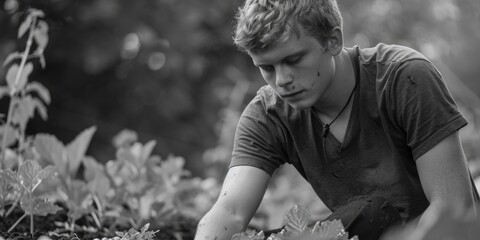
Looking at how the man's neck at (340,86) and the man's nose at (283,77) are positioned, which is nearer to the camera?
Answer: the man's nose at (283,77)

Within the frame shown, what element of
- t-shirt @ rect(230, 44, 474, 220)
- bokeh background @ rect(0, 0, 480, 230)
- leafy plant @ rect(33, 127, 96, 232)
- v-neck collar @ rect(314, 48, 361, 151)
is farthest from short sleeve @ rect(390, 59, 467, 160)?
bokeh background @ rect(0, 0, 480, 230)

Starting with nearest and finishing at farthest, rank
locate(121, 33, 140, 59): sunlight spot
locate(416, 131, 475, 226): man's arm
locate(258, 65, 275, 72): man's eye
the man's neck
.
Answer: locate(416, 131, 475, 226): man's arm, locate(258, 65, 275, 72): man's eye, the man's neck, locate(121, 33, 140, 59): sunlight spot

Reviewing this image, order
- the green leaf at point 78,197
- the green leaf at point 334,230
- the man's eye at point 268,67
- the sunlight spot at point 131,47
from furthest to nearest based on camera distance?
1. the sunlight spot at point 131,47
2. the green leaf at point 78,197
3. the man's eye at point 268,67
4. the green leaf at point 334,230

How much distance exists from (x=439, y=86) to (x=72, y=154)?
1.69m

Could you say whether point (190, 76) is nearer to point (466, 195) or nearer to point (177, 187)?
point (177, 187)

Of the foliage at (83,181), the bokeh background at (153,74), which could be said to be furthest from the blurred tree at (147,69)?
the foliage at (83,181)

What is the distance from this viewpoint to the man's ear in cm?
231

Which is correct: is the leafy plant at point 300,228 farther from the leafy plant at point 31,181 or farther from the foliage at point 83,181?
the foliage at point 83,181

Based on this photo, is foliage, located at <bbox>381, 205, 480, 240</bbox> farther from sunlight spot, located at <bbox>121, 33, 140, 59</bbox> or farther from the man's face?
sunlight spot, located at <bbox>121, 33, 140, 59</bbox>

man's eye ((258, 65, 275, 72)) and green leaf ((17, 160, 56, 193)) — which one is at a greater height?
man's eye ((258, 65, 275, 72))

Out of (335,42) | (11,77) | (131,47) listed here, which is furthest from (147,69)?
(335,42)

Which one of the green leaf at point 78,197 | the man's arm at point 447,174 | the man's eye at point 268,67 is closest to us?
the man's arm at point 447,174

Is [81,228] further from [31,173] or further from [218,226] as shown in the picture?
[218,226]

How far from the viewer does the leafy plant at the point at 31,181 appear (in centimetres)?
231
